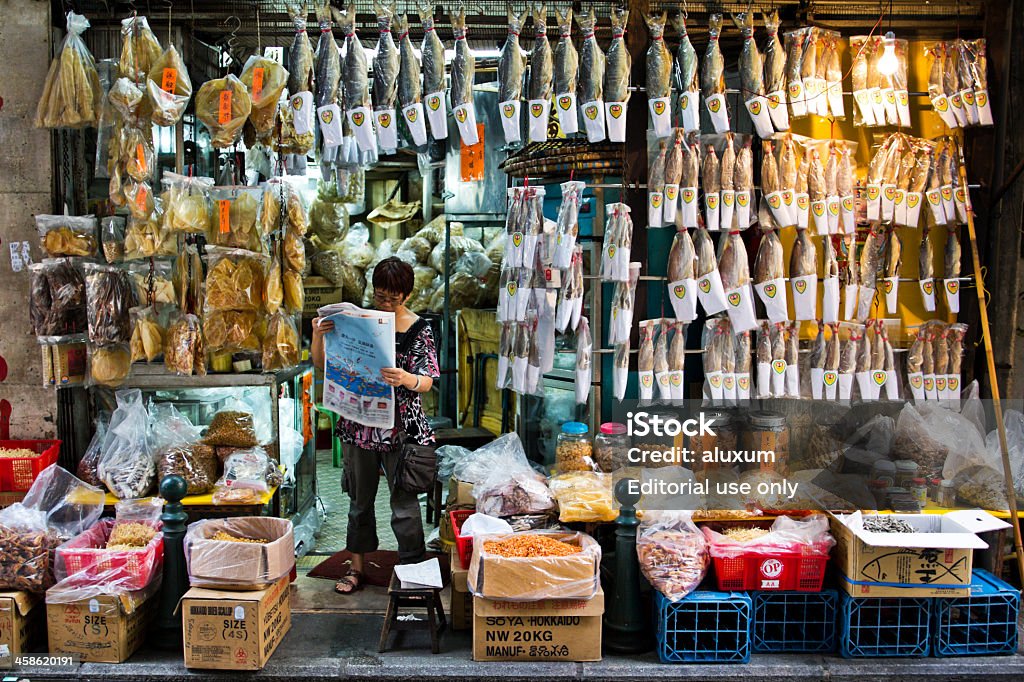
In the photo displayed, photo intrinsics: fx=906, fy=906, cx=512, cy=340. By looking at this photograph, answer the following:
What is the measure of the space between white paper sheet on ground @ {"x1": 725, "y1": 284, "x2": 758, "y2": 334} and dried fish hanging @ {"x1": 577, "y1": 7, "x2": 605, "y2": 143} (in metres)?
1.14

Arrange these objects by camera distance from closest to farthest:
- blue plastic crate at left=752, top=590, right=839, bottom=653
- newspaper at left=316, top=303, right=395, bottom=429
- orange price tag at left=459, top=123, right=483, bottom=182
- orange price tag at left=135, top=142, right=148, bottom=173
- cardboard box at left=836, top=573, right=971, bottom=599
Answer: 1. cardboard box at left=836, top=573, right=971, bottom=599
2. blue plastic crate at left=752, top=590, right=839, bottom=653
3. newspaper at left=316, top=303, right=395, bottom=429
4. orange price tag at left=135, top=142, right=148, bottom=173
5. orange price tag at left=459, top=123, right=483, bottom=182

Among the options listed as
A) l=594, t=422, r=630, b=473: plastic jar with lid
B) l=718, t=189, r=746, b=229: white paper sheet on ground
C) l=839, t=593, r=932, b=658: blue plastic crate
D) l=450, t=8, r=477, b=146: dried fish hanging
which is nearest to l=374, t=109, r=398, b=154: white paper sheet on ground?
l=450, t=8, r=477, b=146: dried fish hanging

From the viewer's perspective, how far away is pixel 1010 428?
5.20 metres

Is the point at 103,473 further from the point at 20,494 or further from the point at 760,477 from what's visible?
the point at 760,477

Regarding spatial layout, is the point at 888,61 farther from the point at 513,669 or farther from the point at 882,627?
the point at 513,669

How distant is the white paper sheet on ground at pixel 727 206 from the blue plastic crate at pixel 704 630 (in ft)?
6.35

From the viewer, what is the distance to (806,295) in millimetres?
5000

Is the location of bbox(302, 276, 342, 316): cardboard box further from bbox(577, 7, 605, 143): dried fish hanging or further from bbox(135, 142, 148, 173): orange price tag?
bbox(577, 7, 605, 143): dried fish hanging

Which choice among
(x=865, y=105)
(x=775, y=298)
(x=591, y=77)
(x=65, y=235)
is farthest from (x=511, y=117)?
(x=65, y=235)

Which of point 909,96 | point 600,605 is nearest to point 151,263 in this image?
point 600,605

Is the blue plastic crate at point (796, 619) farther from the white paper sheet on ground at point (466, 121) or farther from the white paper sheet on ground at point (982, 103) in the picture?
the white paper sheet on ground at point (982, 103)

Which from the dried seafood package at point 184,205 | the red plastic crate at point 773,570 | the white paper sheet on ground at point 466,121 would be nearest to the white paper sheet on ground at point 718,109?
the white paper sheet on ground at point 466,121

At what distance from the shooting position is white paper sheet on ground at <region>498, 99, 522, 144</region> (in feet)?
15.6

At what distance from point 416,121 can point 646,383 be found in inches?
73.1
